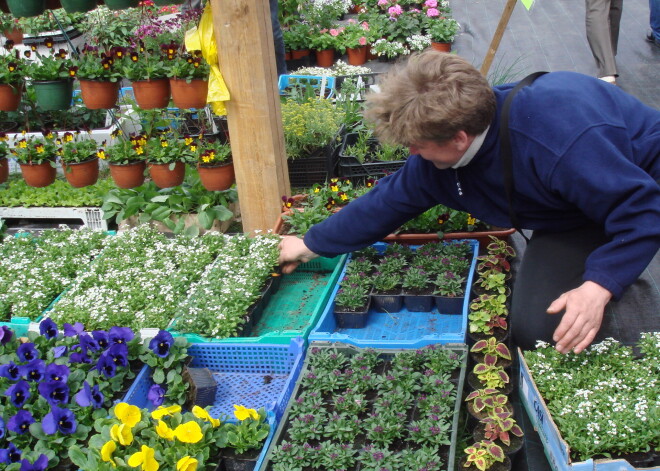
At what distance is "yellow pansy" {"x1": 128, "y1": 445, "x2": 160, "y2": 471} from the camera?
2.06m

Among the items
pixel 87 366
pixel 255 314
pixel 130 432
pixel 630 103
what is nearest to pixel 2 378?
pixel 87 366

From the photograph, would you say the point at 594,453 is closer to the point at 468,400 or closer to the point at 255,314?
the point at 468,400

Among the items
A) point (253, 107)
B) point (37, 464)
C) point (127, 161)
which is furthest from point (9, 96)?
point (37, 464)

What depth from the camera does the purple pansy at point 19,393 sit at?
2492mm

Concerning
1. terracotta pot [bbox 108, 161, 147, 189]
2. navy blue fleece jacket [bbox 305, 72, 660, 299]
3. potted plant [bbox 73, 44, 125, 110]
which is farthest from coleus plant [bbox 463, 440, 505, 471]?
potted plant [bbox 73, 44, 125, 110]

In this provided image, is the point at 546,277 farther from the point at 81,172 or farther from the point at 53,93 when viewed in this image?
the point at 53,93

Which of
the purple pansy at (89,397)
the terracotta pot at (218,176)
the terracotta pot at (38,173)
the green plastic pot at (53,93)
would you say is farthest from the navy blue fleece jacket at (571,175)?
the terracotta pot at (38,173)

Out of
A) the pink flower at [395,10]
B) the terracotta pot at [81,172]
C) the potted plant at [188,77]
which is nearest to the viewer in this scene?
the potted plant at [188,77]

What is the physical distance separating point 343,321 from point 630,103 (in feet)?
5.02

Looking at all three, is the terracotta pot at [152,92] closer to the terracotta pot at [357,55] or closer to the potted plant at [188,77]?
the potted plant at [188,77]

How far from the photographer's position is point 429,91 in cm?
234

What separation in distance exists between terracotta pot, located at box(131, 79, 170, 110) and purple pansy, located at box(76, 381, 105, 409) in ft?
5.76

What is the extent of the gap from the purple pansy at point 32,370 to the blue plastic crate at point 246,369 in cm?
38

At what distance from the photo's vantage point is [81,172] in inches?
165
